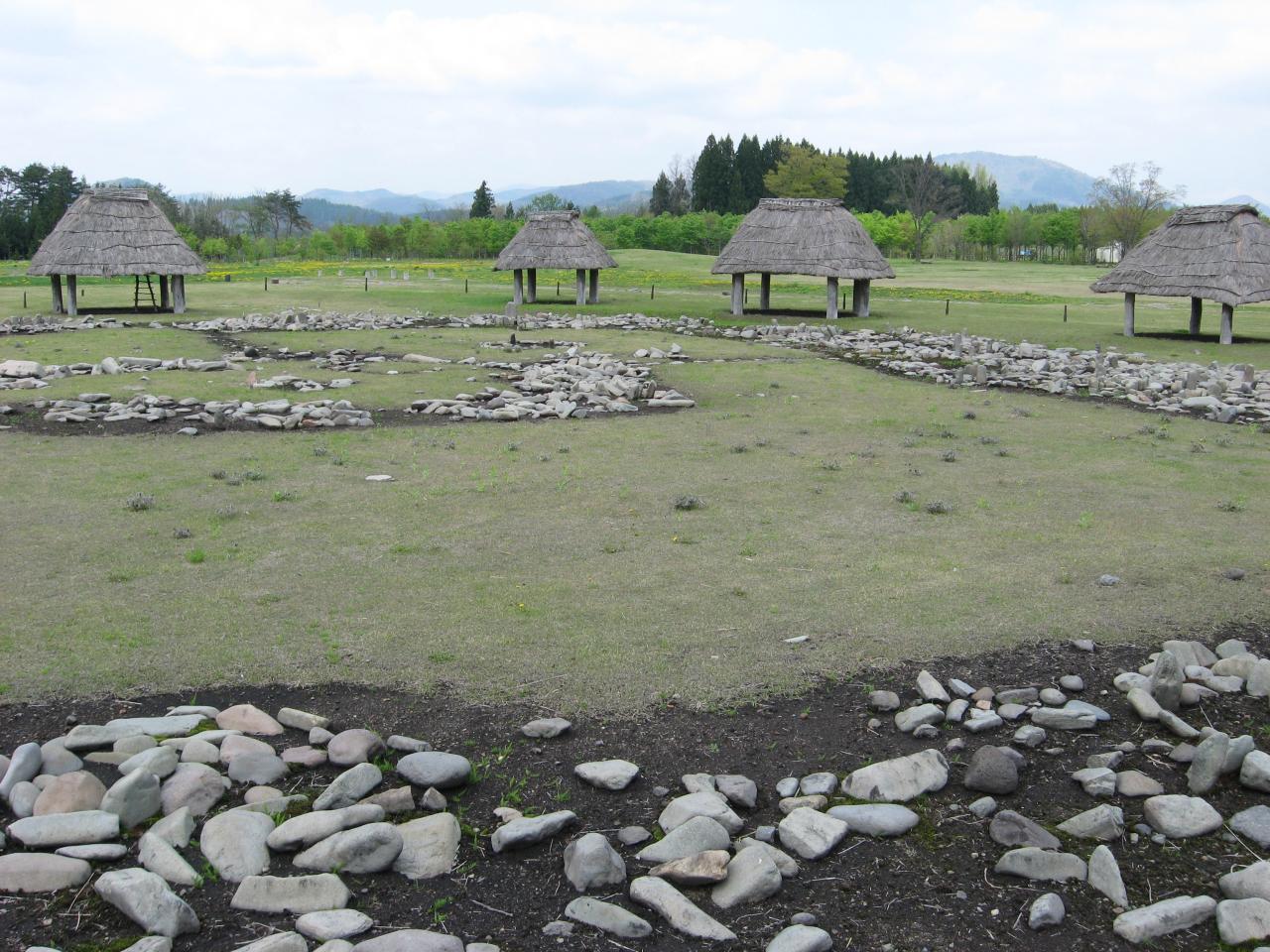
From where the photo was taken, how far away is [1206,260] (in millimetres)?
26516

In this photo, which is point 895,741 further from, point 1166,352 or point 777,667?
point 1166,352

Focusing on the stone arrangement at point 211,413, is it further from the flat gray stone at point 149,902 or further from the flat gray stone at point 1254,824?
the flat gray stone at point 1254,824

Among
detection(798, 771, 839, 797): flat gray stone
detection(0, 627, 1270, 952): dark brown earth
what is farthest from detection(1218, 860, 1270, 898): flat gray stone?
detection(798, 771, 839, 797): flat gray stone

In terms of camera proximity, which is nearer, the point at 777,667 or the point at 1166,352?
the point at 777,667

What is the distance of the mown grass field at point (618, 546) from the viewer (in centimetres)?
675

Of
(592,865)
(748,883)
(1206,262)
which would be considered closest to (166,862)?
(592,865)

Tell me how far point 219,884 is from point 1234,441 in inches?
572

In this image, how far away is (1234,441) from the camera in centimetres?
1473

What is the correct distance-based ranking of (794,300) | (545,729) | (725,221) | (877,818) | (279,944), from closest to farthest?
1. (279,944)
2. (877,818)
3. (545,729)
4. (794,300)
5. (725,221)

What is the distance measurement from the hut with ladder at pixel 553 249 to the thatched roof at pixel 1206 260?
639 inches

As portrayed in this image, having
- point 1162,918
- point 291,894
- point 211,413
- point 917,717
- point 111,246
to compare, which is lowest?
point 1162,918

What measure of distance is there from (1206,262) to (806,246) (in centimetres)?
1079

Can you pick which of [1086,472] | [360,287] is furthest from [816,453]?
[360,287]

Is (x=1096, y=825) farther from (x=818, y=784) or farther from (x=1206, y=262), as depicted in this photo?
(x=1206, y=262)
